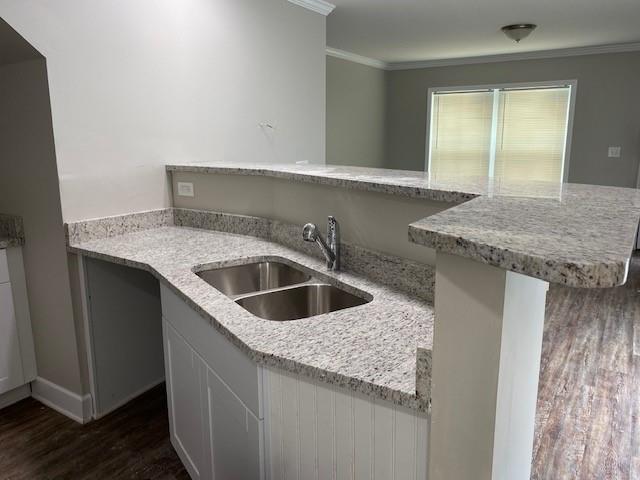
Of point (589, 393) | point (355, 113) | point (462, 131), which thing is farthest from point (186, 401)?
point (462, 131)

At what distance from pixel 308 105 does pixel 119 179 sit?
1656 millimetres

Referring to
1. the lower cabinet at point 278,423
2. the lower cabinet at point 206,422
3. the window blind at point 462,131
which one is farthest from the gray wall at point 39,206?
the window blind at point 462,131

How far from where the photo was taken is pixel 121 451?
2.26m

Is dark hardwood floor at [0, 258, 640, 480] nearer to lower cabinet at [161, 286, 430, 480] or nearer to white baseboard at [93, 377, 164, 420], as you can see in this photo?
white baseboard at [93, 377, 164, 420]

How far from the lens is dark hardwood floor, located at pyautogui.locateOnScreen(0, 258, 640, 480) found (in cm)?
212

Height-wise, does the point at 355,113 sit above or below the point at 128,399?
above

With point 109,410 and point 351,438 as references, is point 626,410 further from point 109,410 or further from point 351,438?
point 109,410

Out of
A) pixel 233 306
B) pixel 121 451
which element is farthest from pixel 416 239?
pixel 121 451

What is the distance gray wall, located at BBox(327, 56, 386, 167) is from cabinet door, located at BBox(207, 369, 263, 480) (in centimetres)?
460

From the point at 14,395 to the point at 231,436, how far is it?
5.80 feet

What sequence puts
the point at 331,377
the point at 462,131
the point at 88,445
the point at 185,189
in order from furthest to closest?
the point at 462,131 < the point at 185,189 < the point at 88,445 < the point at 331,377

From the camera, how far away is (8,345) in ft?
8.32

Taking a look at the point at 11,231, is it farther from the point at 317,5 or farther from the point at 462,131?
the point at 462,131

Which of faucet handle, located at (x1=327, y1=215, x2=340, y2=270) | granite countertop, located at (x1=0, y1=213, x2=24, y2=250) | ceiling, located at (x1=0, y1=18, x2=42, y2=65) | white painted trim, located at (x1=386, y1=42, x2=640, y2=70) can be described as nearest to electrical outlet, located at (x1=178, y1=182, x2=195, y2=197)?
granite countertop, located at (x1=0, y1=213, x2=24, y2=250)
